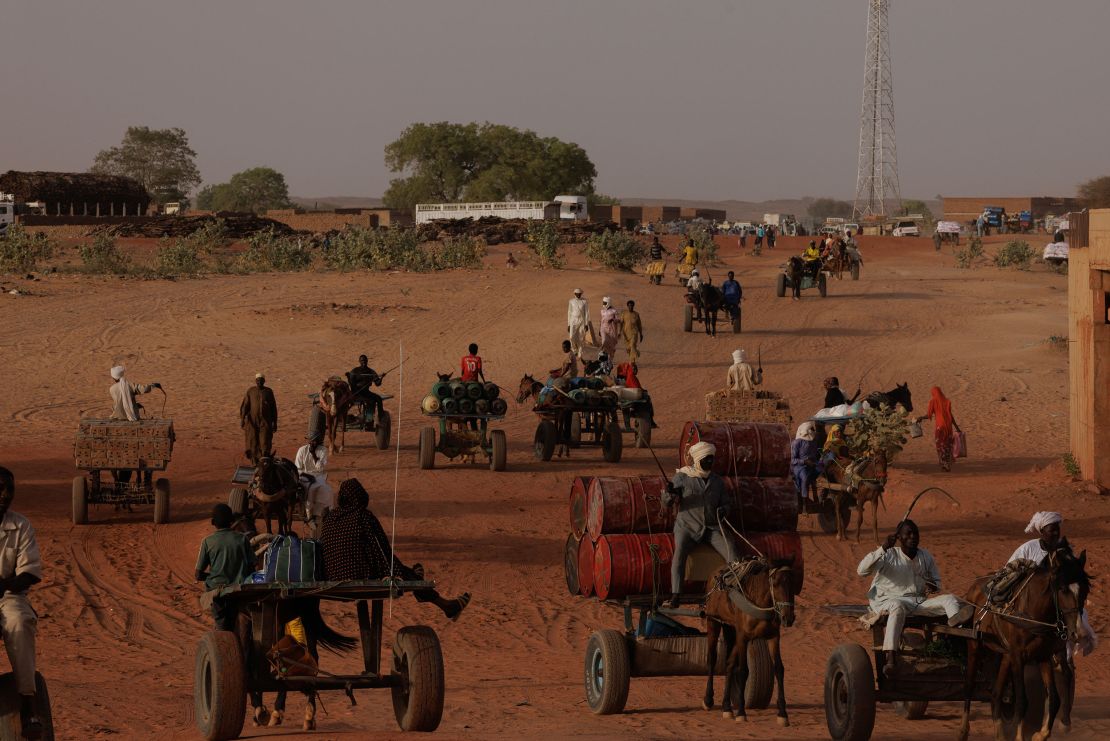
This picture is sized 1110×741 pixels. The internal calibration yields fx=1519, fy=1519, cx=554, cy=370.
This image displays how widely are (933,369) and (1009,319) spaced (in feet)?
28.3

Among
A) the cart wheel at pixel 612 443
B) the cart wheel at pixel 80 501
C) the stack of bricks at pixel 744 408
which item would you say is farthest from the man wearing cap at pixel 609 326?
the cart wheel at pixel 80 501

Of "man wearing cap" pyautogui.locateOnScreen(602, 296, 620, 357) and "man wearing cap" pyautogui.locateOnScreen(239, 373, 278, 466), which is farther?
"man wearing cap" pyautogui.locateOnScreen(602, 296, 620, 357)

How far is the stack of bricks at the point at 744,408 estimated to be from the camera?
75.5 ft

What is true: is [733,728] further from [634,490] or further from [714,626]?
[634,490]

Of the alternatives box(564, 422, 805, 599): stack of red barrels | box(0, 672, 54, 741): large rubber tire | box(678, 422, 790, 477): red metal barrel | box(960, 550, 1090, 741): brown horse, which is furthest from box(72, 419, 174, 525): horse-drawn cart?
box(960, 550, 1090, 741): brown horse

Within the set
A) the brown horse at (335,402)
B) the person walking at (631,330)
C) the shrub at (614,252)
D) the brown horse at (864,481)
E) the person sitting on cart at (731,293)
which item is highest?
the shrub at (614,252)

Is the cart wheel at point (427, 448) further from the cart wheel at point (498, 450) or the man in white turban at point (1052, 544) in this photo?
the man in white turban at point (1052, 544)

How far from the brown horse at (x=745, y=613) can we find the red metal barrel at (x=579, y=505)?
1.49 m

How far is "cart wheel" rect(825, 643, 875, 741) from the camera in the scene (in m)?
10.1

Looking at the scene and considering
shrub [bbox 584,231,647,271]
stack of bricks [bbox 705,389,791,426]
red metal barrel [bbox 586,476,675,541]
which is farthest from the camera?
shrub [bbox 584,231,647,271]

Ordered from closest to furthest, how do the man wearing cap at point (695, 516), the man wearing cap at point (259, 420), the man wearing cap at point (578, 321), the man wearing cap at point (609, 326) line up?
1. the man wearing cap at point (695, 516)
2. the man wearing cap at point (259, 420)
3. the man wearing cap at point (578, 321)
4. the man wearing cap at point (609, 326)

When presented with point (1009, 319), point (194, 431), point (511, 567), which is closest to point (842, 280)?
point (1009, 319)

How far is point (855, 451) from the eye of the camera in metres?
19.5

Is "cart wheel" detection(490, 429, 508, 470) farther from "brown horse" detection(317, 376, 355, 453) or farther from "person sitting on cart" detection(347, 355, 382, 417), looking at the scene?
"brown horse" detection(317, 376, 355, 453)
